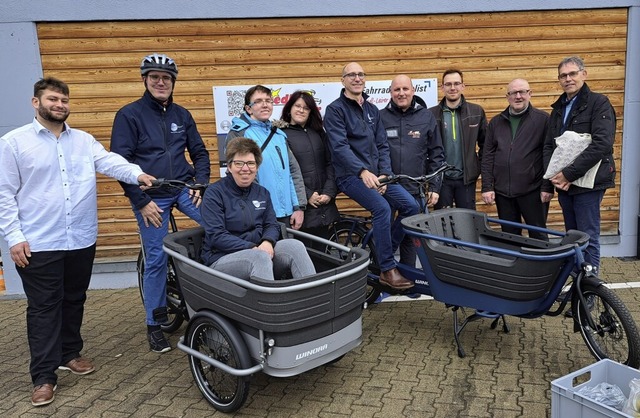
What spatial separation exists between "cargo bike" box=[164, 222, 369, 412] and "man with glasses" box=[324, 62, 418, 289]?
108 centimetres

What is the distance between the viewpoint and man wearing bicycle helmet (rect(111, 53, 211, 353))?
13.0ft

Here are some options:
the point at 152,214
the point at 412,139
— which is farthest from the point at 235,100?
the point at 152,214

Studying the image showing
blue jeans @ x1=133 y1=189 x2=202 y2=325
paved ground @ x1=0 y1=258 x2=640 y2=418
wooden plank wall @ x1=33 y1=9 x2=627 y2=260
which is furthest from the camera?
wooden plank wall @ x1=33 y1=9 x2=627 y2=260

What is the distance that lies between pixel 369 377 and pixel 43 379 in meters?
2.19

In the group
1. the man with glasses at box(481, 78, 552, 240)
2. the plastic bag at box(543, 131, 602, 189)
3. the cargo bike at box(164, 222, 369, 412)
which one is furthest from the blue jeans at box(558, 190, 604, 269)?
the cargo bike at box(164, 222, 369, 412)

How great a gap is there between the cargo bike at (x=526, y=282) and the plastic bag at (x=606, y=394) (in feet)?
1.90

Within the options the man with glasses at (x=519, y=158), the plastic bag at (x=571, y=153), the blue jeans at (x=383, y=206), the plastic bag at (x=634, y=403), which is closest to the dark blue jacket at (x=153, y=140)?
the blue jeans at (x=383, y=206)

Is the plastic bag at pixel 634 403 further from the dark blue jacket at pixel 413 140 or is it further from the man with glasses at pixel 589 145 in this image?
the dark blue jacket at pixel 413 140

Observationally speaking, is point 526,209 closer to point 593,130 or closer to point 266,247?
point 593,130

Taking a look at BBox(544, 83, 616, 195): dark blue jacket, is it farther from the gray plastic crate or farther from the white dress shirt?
the white dress shirt

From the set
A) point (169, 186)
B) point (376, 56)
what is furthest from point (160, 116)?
point (376, 56)

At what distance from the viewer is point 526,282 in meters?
3.42

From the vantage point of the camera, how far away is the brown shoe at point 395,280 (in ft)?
14.5

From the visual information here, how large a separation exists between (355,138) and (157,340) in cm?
234
